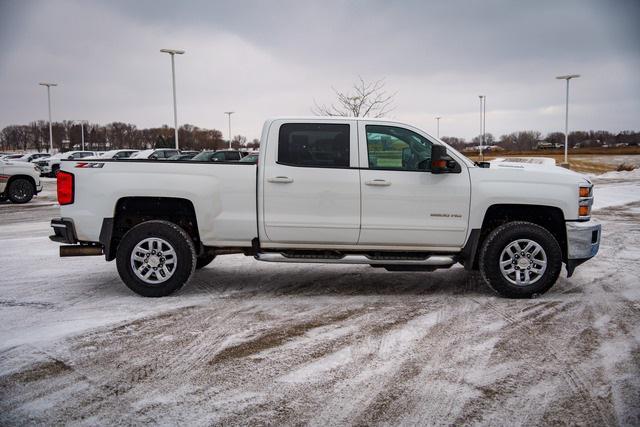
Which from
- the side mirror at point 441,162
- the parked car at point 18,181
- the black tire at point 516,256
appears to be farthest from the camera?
the parked car at point 18,181

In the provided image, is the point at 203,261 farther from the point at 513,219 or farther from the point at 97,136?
the point at 97,136

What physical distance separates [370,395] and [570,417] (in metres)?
1.25

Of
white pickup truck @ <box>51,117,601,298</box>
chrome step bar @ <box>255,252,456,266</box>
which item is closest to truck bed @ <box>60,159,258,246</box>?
white pickup truck @ <box>51,117,601,298</box>

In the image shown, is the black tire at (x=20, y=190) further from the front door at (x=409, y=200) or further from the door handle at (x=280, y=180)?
the front door at (x=409, y=200)

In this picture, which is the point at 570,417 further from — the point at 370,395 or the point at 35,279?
the point at 35,279

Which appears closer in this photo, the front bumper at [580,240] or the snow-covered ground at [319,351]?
the snow-covered ground at [319,351]

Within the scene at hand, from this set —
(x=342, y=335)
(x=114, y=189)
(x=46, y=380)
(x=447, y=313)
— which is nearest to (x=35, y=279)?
(x=114, y=189)

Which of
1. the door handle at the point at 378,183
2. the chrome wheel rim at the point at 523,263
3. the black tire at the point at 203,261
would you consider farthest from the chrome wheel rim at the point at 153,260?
the chrome wheel rim at the point at 523,263

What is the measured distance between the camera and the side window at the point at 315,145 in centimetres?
645

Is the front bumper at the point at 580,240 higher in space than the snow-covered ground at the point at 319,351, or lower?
higher

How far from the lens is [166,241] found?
6.37 m

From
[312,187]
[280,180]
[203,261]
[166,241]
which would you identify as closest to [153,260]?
[166,241]

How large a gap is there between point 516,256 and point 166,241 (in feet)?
12.7

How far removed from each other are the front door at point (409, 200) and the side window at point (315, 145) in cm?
23
